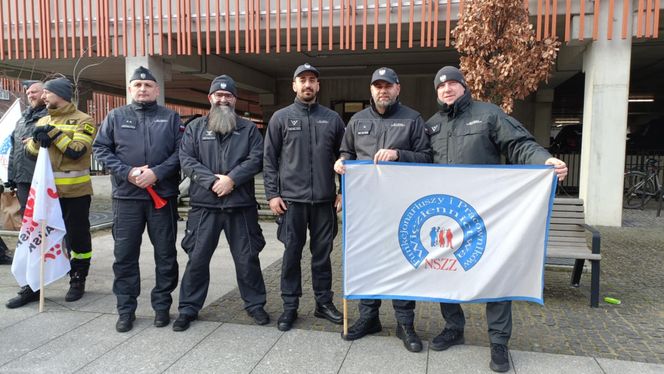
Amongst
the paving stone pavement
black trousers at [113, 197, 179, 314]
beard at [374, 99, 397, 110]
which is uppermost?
beard at [374, 99, 397, 110]

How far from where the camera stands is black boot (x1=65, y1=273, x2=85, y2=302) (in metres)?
4.68

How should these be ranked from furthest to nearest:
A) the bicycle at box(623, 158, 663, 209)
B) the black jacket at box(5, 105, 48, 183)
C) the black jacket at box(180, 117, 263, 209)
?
the bicycle at box(623, 158, 663, 209), the black jacket at box(5, 105, 48, 183), the black jacket at box(180, 117, 263, 209)

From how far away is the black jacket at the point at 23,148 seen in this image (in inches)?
189

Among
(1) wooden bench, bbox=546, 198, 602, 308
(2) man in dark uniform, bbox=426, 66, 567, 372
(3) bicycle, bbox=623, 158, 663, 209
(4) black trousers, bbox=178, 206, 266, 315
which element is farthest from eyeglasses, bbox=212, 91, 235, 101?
(3) bicycle, bbox=623, 158, 663, 209

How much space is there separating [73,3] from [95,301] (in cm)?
747

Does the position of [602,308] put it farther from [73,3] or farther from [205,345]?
[73,3]

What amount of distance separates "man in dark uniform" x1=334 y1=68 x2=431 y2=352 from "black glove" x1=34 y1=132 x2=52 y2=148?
8.32 feet

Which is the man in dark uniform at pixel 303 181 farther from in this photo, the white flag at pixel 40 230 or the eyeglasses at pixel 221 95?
the white flag at pixel 40 230

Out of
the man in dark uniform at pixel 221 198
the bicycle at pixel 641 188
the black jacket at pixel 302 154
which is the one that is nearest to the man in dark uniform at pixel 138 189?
the man in dark uniform at pixel 221 198

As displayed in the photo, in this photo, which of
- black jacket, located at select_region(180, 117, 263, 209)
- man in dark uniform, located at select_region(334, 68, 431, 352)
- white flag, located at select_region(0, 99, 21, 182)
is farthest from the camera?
white flag, located at select_region(0, 99, 21, 182)

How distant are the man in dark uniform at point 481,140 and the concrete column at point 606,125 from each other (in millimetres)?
5863

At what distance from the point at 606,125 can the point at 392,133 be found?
6.33m

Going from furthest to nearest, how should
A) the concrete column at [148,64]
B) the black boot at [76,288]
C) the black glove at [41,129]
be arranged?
1. the concrete column at [148,64]
2. the black boot at [76,288]
3. the black glove at [41,129]

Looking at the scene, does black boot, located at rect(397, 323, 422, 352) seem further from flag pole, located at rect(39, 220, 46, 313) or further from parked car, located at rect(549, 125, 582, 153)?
parked car, located at rect(549, 125, 582, 153)
